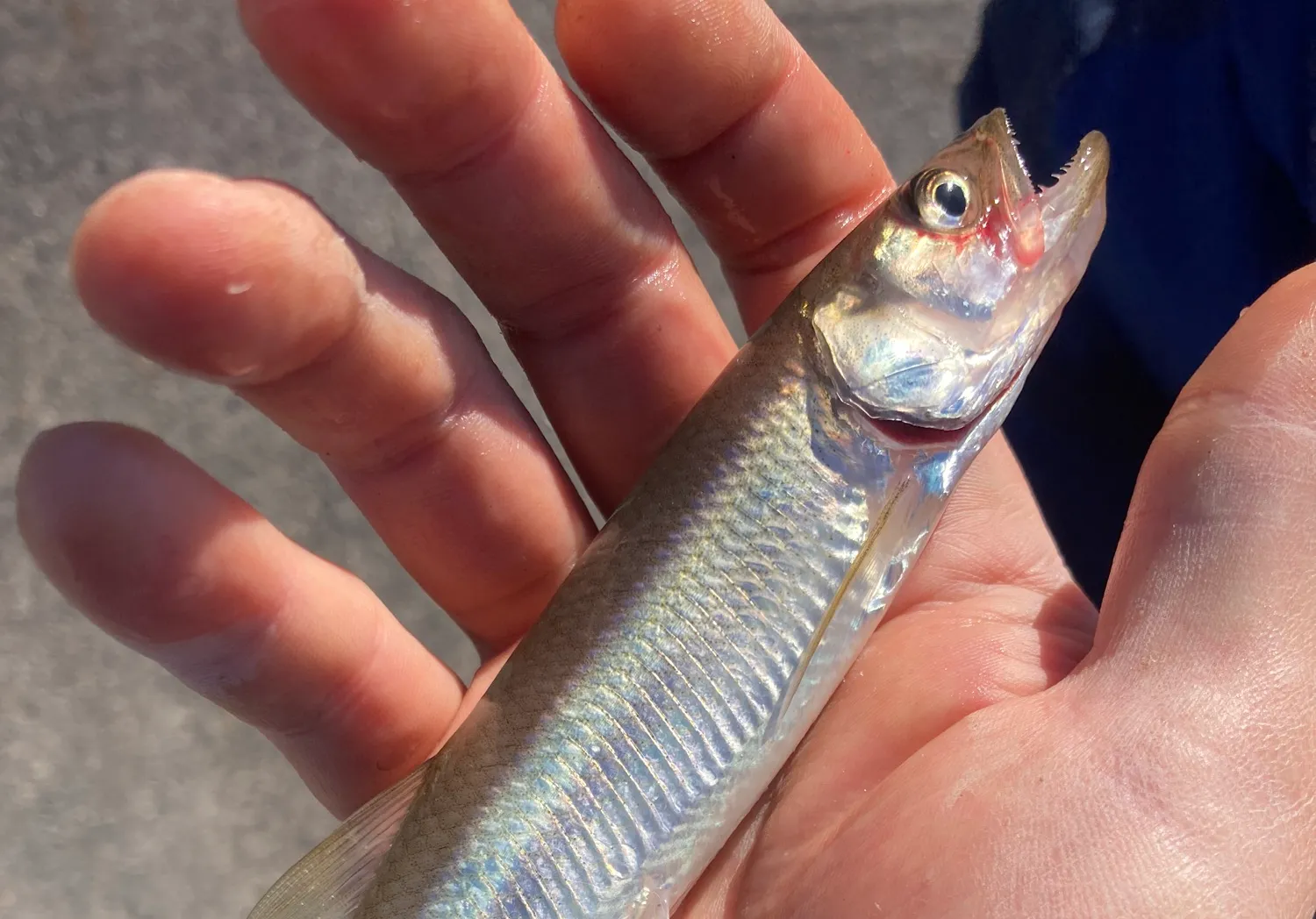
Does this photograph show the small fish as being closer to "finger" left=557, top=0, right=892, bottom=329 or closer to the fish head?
the fish head

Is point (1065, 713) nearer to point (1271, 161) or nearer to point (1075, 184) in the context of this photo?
point (1075, 184)

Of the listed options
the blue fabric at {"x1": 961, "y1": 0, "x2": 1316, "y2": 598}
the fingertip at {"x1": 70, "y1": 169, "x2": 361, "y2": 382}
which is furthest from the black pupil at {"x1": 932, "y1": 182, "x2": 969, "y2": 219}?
the fingertip at {"x1": 70, "y1": 169, "x2": 361, "y2": 382}

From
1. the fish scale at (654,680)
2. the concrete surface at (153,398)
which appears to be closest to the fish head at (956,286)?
the fish scale at (654,680)

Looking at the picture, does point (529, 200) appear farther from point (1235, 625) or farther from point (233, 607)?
point (1235, 625)

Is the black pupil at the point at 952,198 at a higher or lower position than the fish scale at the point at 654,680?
higher

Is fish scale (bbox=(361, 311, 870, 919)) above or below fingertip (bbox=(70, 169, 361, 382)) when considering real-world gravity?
below

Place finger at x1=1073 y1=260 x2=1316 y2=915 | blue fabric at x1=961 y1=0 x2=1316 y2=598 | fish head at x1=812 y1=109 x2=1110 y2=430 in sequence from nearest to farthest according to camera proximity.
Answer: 1. finger at x1=1073 y1=260 x2=1316 y2=915
2. fish head at x1=812 y1=109 x2=1110 y2=430
3. blue fabric at x1=961 y1=0 x2=1316 y2=598

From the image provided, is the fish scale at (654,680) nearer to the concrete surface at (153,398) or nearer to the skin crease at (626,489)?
the skin crease at (626,489)
